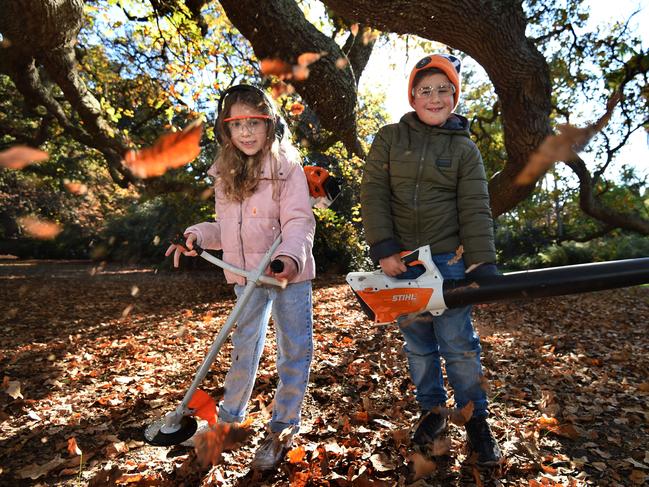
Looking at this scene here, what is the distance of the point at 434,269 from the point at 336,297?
253 inches

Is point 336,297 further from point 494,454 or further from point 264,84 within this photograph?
point 494,454

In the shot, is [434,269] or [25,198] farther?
[25,198]

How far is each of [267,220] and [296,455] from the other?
130cm

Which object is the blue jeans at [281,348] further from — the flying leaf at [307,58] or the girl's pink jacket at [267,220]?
the flying leaf at [307,58]

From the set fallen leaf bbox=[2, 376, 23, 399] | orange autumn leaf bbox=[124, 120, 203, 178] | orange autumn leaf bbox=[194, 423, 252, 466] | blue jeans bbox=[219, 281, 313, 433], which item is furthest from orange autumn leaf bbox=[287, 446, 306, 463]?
orange autumn leaf bbox=[124, 120, 203, 178]

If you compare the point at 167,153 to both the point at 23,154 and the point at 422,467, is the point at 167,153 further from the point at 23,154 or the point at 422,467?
the point at 422,467

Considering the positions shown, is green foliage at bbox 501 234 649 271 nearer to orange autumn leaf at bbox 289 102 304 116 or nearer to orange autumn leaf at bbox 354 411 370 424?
orange autumn leaf at bbox 289 102 304 116

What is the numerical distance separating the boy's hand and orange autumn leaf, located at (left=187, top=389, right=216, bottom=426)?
4.08 feet

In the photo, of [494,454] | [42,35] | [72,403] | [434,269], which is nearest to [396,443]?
[494,454]

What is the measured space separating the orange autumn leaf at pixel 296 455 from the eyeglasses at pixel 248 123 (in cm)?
178

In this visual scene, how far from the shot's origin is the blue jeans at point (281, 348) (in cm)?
230

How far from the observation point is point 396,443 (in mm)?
2412

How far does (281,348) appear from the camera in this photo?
234 centimetres

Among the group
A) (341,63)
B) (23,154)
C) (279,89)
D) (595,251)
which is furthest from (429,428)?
(595,251)
